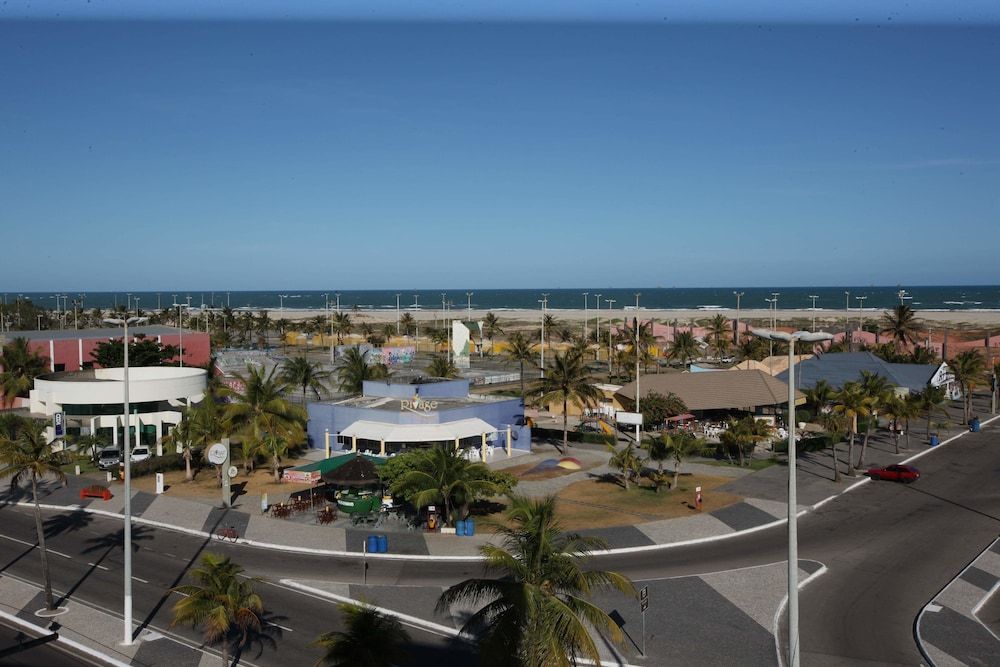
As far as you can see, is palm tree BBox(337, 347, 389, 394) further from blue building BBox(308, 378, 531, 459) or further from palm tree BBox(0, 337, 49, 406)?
palm tree BBox(0, 337, 49, 406)

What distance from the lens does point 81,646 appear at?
25.6 metres

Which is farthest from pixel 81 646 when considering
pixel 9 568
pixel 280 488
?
pixel 280 488

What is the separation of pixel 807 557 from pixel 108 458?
1627 inches

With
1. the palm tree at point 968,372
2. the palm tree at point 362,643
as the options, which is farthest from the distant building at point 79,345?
the palm tree at point 362,643

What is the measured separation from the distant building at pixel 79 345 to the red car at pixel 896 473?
63821 mm

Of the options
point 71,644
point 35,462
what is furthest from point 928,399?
point 35,462

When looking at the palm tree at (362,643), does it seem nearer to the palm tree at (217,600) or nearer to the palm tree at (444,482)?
the palm tree at (217,600)

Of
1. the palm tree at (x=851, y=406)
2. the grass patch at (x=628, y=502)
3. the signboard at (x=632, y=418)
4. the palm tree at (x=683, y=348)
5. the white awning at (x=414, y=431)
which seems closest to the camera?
the grass patch at (x=628, y=502)

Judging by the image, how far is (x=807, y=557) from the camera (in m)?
34.1

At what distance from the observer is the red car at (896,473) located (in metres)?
47.2

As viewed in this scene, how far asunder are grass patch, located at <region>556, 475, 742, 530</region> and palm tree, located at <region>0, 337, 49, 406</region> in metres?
52.1

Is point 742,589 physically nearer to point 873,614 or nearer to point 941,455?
point 873,614

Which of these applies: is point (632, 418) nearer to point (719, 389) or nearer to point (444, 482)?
point (719, 389)

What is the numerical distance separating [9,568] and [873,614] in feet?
104
